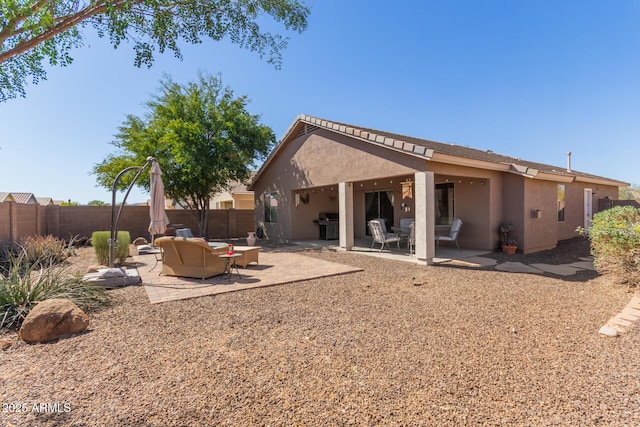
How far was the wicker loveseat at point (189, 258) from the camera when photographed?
6238 mm

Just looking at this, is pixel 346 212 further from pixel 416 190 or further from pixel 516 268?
pixel 516 268

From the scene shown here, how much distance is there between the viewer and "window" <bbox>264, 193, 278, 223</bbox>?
48.3ft

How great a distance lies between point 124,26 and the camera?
4777mm

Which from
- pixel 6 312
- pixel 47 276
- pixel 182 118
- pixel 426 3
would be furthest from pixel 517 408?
pixel 182 118

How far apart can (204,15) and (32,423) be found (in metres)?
6.27

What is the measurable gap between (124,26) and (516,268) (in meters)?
9.62

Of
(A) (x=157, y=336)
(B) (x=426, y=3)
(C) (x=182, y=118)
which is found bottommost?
(A) (x=157, y=336)

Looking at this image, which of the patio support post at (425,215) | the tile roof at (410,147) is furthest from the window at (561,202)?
the patio support post at (425,215)

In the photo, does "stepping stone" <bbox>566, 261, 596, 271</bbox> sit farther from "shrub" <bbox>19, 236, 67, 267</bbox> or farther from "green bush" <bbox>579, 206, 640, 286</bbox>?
"shrub" <bbox>19, 236, 67, 267</bbox>

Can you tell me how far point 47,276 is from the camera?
4602 mm

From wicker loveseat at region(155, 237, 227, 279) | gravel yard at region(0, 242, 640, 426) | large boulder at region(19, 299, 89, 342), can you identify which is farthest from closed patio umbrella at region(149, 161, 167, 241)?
large boulder at region(19, 299, 89, 342)

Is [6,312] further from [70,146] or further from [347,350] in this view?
[70,146]

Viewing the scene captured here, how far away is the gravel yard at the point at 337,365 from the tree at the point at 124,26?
148 inches

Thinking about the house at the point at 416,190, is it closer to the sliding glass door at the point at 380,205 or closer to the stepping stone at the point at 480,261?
the sliding glass door at the point at 380,205
